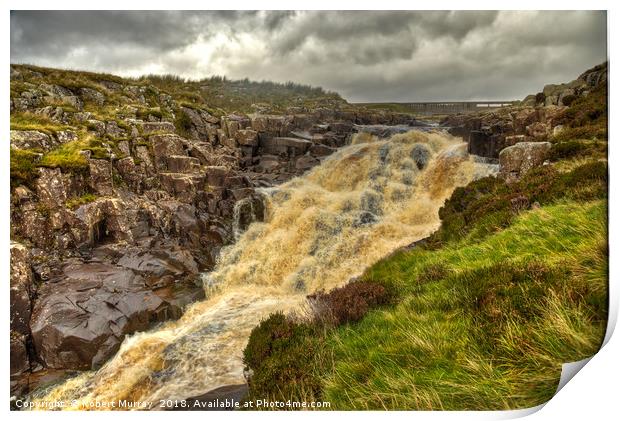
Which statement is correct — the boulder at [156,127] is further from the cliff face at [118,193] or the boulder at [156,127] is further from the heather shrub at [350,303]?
the heather shrub at [350,303]

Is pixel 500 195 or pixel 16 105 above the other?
pixel 16 105

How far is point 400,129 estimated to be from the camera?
39.7ft

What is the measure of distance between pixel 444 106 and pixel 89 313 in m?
9.38

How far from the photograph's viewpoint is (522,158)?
7609 mm

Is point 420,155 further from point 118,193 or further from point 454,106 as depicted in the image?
point 118,193

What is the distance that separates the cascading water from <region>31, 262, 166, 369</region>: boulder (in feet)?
1.05

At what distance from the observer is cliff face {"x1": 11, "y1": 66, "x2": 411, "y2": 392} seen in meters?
5.72

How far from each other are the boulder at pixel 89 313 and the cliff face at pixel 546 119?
9421 mm

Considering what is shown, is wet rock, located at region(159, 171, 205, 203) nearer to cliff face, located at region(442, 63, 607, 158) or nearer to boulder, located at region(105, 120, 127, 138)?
boulder, located at region(105, 120, 127, 138)

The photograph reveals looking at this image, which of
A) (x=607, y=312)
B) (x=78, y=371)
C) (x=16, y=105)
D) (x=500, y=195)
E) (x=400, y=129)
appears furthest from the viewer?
(x=400, y=129)

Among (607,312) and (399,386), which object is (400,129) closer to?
(607,312)

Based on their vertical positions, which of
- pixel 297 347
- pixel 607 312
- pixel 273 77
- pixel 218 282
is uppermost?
pixel 273 77

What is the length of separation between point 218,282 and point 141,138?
16.1 feet
